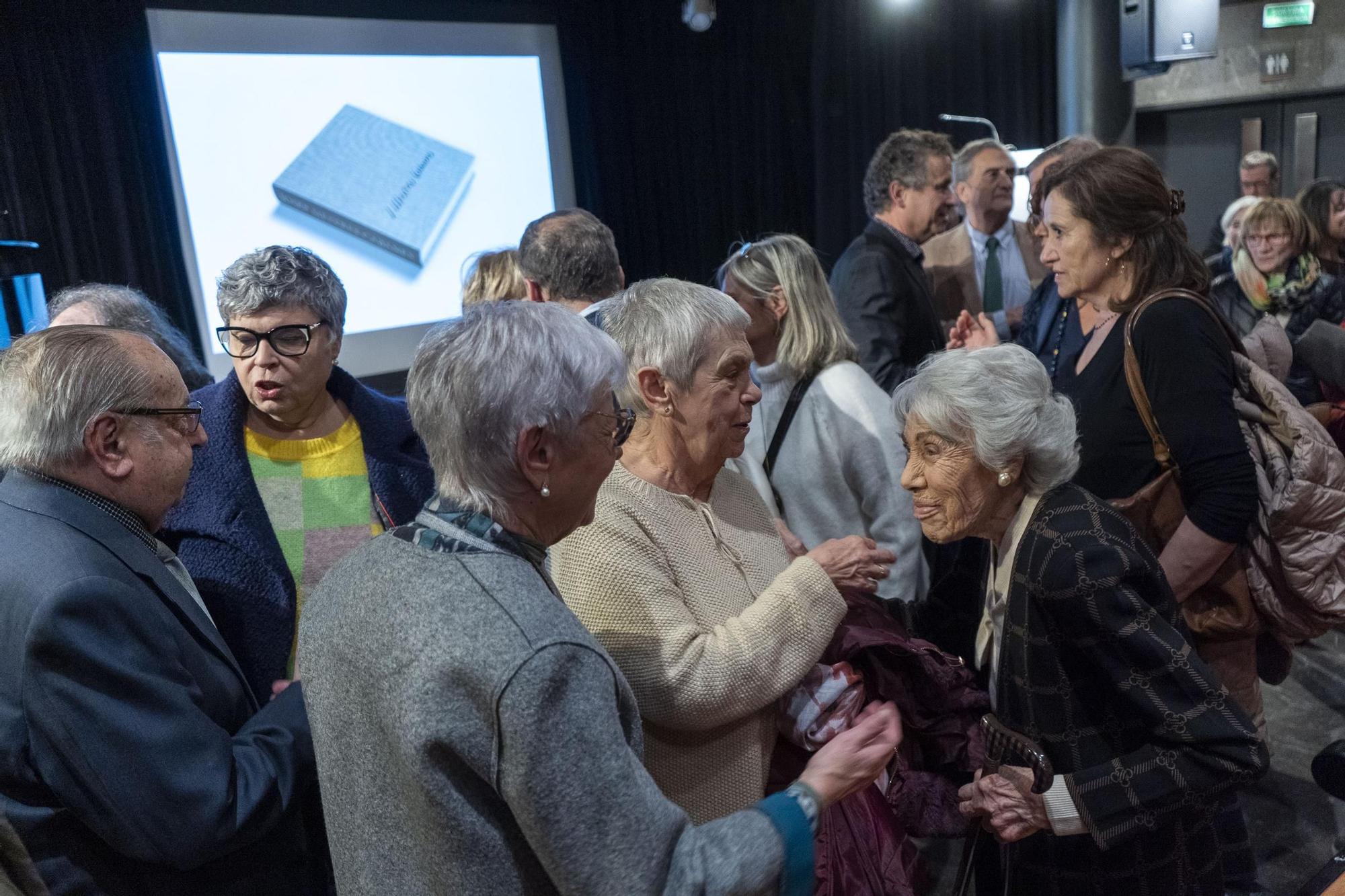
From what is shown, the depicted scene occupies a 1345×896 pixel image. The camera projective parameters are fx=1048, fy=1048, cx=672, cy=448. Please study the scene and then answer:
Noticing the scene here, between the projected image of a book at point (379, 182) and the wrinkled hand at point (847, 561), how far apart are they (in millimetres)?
4363

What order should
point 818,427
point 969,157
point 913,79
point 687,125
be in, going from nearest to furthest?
point 818,427, point 969,157, point 687,125, point 913,79

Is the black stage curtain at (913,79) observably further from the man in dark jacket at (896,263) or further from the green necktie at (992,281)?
the man in dark jacket at (896,263)

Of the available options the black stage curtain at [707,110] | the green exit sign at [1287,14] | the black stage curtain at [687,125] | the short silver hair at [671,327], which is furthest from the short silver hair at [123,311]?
the green exit sign at [1287,14]

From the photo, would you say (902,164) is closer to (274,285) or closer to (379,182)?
(274,285)

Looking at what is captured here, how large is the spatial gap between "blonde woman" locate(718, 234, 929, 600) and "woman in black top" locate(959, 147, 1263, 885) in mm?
462

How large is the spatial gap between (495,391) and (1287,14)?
28.4 ft

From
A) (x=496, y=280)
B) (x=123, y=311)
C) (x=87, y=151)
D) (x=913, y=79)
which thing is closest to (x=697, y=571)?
(x=123, y=311)

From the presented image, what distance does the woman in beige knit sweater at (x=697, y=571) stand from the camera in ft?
4.61

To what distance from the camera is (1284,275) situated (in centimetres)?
415

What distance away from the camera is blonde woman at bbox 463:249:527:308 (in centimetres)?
328

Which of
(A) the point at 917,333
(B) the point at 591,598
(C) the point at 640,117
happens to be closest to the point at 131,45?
(C) the point at 640,117

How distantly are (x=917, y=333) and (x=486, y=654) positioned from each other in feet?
8.83

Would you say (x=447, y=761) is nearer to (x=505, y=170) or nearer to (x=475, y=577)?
(x=475, y=577)

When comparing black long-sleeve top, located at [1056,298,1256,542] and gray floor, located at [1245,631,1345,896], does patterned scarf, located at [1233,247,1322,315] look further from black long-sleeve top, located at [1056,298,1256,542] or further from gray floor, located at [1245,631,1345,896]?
black long-sleeve top, located at [1056,298,1256,542]
